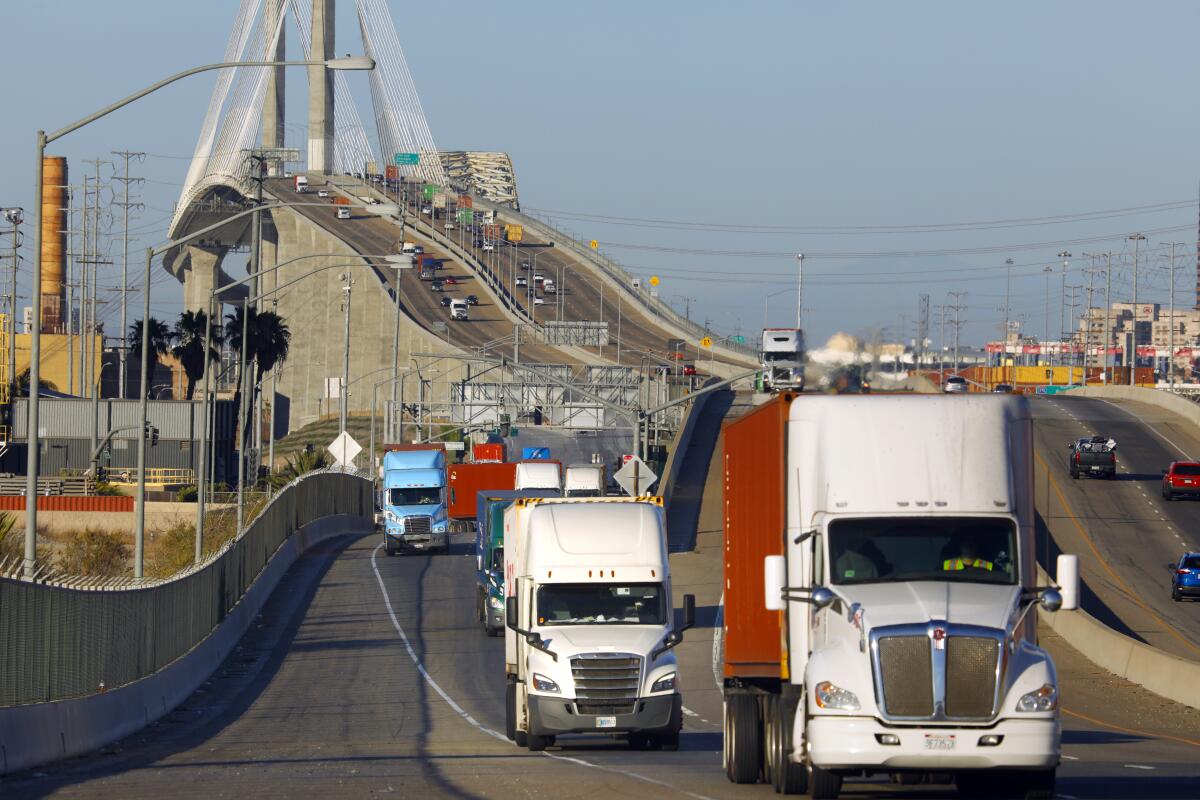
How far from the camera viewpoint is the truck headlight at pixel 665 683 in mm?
22031

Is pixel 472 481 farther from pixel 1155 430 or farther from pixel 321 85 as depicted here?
pixel 321 85

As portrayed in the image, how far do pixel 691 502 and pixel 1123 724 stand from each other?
43279mm

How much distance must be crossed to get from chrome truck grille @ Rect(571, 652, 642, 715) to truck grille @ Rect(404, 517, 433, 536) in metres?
38.9

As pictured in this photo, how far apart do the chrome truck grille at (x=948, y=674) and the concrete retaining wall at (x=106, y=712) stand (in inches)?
368

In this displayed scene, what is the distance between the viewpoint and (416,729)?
84.1 feet

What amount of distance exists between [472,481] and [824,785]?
59870mm

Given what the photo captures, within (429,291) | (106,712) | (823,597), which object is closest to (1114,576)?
(106,712)

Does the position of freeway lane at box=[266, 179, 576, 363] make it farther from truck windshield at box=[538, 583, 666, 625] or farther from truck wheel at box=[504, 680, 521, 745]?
truck windshield at box=[538, 583, 666, 625]

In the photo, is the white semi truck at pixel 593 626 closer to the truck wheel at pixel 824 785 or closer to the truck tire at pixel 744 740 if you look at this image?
the truck tire at pixel 744 740

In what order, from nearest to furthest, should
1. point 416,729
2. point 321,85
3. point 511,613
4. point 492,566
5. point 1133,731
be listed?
point 511,613
point 416,729
point 1133,731
point 492,566
point 321,85

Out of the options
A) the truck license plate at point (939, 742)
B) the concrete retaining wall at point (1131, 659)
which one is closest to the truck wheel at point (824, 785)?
the truck license plate at point (939, 742)

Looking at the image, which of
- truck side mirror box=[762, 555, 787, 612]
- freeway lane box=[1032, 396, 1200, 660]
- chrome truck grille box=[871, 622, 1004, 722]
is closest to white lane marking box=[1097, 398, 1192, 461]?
freeway lane box=[1032, 396, 1200, 660]

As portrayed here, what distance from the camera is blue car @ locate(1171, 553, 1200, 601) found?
48.9 m

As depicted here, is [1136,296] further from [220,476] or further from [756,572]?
[756,572]
